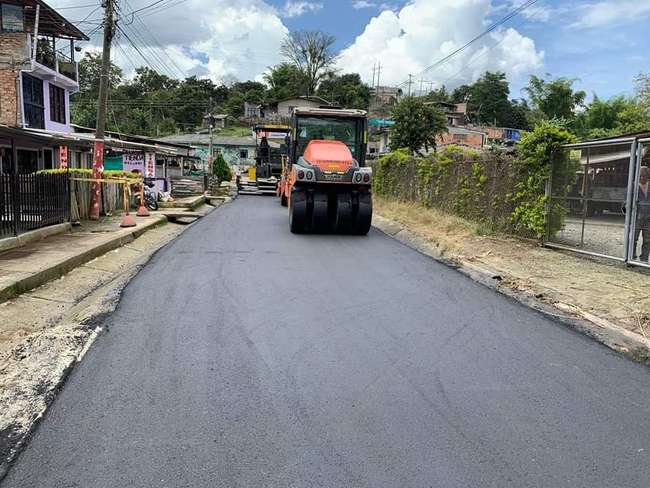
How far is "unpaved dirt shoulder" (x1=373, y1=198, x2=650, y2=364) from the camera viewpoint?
6.19 m

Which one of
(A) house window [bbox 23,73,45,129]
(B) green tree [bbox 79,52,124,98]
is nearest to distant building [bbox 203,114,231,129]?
(B) green tree [bbox 79,52,124,98]

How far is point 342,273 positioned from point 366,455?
223 inches

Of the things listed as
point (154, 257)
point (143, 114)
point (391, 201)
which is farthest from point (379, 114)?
point (154, 257)

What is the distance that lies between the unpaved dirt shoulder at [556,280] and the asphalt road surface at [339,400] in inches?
17.0

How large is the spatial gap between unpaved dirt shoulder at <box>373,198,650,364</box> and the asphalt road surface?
0.43 m

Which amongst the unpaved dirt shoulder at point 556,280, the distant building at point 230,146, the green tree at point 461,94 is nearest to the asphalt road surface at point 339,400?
the unpaved dirt shoulder at point 556,280

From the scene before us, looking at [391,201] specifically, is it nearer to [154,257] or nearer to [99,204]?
[99,204]

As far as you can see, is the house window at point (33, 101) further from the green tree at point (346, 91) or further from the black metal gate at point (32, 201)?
the green tree at point (346, 91)

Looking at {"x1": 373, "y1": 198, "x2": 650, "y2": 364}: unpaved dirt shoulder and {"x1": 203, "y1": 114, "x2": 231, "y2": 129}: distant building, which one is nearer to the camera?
{"x1": 373, "y1": 198, "x2": 650, "y2": 364}: unpaved dirt shoulder

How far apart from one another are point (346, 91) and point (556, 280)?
76.1m

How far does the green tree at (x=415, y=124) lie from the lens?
37.0 meters

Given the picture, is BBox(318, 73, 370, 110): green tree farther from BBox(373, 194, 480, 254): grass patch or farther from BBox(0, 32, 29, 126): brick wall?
BBox(373, 194, 480, 254): grass patch

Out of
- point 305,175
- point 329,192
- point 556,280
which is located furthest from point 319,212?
point 556,280

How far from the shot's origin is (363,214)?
13.6 metres
